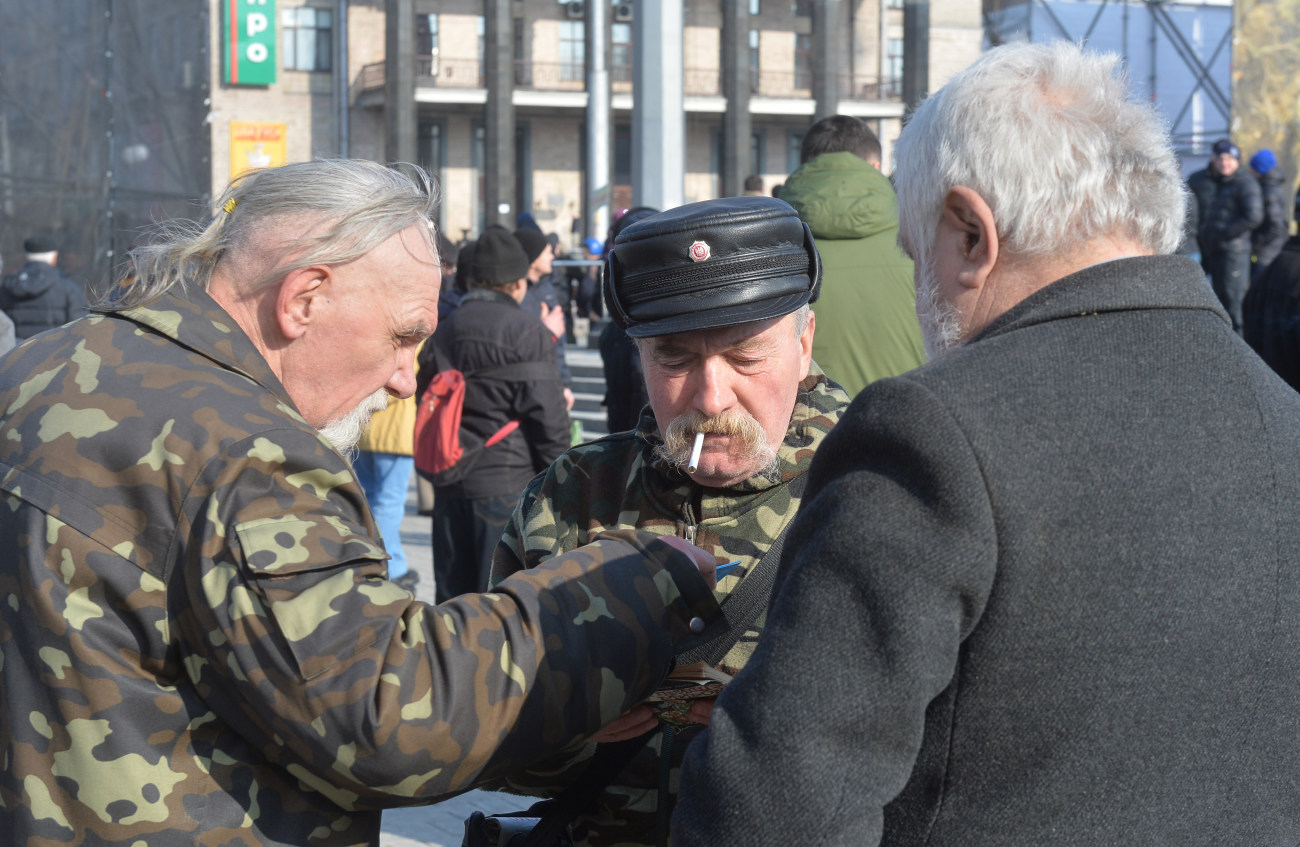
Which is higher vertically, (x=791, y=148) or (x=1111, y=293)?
(x=791, y=148)

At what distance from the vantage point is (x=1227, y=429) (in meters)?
1.28

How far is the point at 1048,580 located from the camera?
3.97ft

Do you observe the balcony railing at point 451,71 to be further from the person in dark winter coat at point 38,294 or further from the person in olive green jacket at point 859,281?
the person in olive green jacket at point 859,281

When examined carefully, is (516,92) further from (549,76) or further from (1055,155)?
(1055,155)

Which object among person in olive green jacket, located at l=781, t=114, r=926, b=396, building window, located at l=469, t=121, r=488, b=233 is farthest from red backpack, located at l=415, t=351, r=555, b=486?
building window, located at l=469, t=121, r=488, b=233

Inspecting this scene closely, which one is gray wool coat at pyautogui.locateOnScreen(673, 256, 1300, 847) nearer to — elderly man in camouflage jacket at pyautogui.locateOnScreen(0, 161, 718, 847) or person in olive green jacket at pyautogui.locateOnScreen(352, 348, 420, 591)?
elderly man in camouflage jacket at pyautogui.locateOnScreen(0, 161, 718, 847)

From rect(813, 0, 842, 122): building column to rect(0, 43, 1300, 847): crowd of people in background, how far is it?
3725cm

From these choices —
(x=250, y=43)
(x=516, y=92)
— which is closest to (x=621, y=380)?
(x=516, y=92)

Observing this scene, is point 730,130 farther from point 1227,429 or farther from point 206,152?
point 1227,429

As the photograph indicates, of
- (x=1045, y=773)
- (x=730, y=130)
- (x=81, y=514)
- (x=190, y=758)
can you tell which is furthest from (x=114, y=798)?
(x=730, y=130)

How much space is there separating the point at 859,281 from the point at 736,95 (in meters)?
33.9

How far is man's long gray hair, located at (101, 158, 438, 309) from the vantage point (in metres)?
1.70

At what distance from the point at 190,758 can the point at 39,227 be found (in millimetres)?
8021

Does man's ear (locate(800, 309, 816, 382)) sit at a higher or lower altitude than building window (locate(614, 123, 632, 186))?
lower
